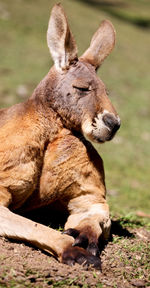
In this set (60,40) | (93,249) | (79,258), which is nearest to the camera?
(79,258)

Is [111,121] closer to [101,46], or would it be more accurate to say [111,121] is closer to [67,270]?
[101,46]

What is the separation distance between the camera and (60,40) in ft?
13.9

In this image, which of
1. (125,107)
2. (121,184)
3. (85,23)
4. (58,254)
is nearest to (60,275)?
(58,254)

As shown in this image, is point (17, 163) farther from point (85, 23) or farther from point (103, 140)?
point (85, 23)

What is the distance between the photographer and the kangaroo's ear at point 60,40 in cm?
410

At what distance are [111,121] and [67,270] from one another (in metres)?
1.32

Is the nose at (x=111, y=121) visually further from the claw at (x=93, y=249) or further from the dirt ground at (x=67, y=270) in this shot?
the dirt ground at (x=67, y=270)

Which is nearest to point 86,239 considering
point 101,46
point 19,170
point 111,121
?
point 19,170

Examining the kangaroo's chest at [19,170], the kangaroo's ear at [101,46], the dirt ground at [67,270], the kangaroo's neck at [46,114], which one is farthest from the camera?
the kangaroo's ear at [101,46]

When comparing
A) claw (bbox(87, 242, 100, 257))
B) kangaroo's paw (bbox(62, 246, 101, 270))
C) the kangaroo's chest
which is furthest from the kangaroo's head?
kangaroo's paw (bbox(62, 246, 101, 270))

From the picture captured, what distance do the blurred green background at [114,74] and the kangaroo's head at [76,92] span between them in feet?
2.75

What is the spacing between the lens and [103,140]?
3.95 meters

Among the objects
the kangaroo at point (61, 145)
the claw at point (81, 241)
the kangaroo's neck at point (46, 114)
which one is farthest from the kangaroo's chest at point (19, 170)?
the claw at point (81, 241)

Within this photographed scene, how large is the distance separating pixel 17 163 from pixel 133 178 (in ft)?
19.1
